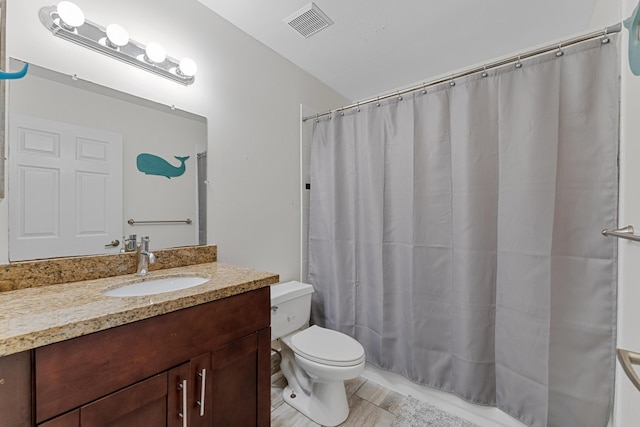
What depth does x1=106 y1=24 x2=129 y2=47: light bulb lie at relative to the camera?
114cm

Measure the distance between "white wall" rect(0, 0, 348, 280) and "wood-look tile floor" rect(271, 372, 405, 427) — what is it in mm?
792

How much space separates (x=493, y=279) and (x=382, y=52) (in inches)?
63.6

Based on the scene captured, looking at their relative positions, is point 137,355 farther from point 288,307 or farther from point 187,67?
point 187,67

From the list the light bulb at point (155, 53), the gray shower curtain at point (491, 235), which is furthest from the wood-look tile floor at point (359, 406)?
the light bulb at point (155, 53)

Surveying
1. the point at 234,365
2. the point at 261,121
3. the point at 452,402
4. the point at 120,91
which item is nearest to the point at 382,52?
the point at 261,121

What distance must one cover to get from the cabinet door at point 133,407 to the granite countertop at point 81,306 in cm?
21

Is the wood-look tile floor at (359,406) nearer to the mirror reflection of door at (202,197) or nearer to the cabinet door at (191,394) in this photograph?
the cabinet door at (191,394)

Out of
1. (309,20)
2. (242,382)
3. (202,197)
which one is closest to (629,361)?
(242,382)

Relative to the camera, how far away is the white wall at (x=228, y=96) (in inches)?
43.9

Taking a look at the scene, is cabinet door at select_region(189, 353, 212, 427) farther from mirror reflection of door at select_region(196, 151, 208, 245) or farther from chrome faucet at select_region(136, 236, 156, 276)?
mirror reflection of door at select_region(196, 151, 208, 245)

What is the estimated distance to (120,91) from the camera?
1.24 metres

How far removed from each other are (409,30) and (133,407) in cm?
220

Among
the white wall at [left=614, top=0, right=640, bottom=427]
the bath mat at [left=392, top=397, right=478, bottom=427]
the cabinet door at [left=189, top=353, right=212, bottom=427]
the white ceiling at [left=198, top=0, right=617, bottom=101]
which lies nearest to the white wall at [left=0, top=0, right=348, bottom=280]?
the white ceiling at [left=198, top=0, right=617, bottom=101]

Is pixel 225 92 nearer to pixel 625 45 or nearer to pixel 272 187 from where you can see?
pixel 272 187
